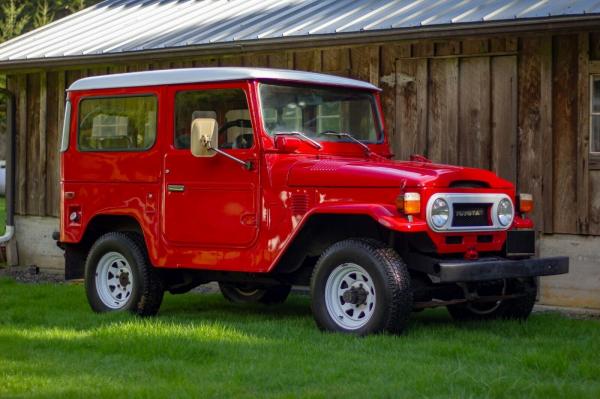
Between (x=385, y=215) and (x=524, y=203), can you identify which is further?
(x=524, y=203)

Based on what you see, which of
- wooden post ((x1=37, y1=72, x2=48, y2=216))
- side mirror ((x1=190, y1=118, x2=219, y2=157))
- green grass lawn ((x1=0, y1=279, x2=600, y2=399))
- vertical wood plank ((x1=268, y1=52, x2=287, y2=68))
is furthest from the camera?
wooden post ((x1=37, y1=72, x2=48, y2=216))

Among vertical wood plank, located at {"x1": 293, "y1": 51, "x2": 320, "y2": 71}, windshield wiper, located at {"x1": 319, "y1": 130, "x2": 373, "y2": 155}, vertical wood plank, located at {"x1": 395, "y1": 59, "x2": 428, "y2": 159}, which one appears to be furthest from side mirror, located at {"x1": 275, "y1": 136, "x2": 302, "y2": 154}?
vertical wood plank, located at {"x1": 293, "y1": 51, "x2": 320, "y2": 71}

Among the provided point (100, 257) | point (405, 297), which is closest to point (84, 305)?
point (100, 257)

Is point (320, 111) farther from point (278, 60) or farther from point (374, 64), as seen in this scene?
point (278, 60)

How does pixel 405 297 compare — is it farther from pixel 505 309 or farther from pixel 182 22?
pixel 182 22

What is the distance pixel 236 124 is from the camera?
9.58 metres

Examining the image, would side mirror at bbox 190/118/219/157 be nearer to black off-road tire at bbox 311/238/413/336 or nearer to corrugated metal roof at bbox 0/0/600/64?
black off-road tire at bbox 311/238/413/336

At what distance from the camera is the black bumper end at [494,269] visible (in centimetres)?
841

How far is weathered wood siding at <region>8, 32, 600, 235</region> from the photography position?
11.0 meters

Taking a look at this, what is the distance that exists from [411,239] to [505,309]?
1332mm

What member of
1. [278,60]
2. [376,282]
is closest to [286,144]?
[376,282]

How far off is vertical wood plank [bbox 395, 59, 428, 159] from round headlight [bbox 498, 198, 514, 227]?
2.95 meters

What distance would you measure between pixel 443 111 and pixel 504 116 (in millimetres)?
725

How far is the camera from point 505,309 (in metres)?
9.73
